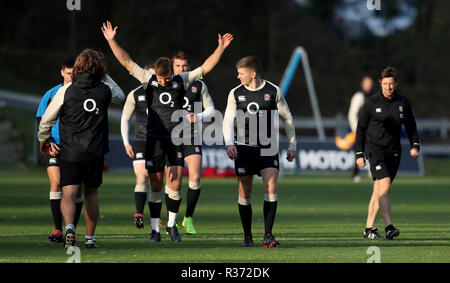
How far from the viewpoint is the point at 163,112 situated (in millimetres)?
13617

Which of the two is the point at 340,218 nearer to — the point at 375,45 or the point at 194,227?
the point at 194,227

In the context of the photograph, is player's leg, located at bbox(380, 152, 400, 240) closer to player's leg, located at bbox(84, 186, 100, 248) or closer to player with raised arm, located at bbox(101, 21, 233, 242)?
player with raised arm, located at bbox(101, 21, 233, 242)

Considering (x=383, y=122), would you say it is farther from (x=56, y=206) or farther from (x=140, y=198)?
(x=56, y=206)

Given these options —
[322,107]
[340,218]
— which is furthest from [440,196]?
[322,107]

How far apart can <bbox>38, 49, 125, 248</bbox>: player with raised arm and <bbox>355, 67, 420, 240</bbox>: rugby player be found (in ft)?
12.4

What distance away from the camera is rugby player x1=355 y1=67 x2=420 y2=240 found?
14.3 m

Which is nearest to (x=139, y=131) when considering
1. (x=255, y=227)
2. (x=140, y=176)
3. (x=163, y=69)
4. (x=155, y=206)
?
(x=140, y=176)

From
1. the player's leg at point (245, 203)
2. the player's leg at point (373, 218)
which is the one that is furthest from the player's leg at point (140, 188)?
the player's leg at point (373, 218)

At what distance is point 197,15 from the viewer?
54.2 metres

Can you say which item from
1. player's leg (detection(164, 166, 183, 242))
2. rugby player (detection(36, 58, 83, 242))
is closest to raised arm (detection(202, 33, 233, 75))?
player's leg (detection(164, 166, 183, 242))

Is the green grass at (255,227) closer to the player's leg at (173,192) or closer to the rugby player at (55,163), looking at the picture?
the rugby player at (55,163)

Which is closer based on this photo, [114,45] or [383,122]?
[114,45]

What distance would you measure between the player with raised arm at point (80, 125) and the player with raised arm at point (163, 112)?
123cm

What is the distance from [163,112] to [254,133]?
50.2 inches
